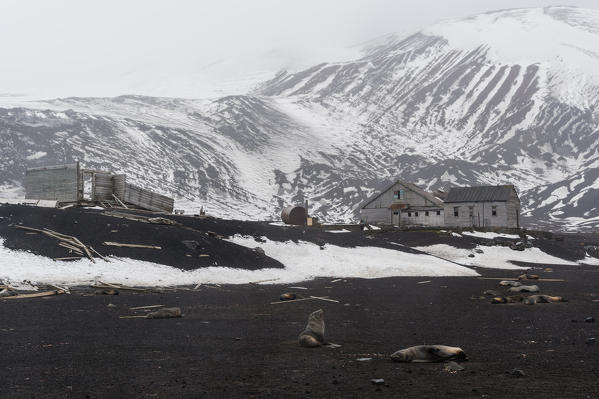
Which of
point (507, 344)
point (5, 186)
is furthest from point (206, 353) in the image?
point (5, 186)

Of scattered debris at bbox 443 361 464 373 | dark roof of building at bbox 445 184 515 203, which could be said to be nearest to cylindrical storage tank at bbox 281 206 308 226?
dark roof of building at bbox 445 184 515 203

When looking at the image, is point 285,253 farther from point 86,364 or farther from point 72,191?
point 86,364

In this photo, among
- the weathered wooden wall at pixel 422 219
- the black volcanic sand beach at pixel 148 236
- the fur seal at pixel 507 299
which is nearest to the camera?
the fur seal at pixel 507 299

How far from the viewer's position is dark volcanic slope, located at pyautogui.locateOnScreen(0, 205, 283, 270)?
2781 centimetres

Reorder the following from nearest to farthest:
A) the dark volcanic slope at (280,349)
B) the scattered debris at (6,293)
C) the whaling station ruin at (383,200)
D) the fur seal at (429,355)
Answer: the dark volcanic slope at (280,349) < the fur seal at (429,355) < the scattered debris at (6,293) < the whaling station ruin at (383,200)

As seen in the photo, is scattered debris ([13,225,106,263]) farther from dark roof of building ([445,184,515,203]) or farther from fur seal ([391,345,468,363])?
dark roof of building ([445,184,515,203])

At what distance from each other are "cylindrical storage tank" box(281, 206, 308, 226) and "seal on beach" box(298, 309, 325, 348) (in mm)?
54417

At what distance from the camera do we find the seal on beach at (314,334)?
1261 cm

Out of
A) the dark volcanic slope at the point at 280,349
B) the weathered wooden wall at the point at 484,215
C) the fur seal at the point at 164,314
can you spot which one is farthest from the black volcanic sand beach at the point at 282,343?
the weathered wooden wall at the point at 484,215

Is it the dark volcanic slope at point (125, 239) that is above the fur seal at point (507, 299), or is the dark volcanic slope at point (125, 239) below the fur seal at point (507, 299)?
above

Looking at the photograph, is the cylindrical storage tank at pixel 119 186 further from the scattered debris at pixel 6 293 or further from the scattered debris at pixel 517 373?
the scattered debris at pixel 517 373

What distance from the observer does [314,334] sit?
1284cm

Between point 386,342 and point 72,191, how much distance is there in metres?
36.3

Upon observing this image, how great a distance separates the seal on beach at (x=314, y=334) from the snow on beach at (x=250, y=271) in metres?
14.4
